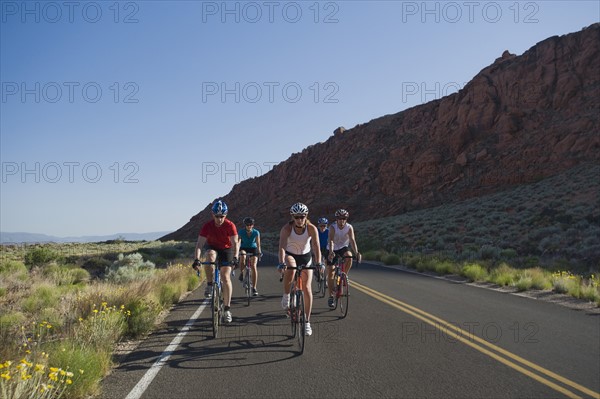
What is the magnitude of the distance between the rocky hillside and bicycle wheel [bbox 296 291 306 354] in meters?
56.8

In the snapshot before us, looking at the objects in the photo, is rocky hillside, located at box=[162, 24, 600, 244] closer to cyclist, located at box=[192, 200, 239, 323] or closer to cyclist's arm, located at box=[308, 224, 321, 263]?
cyclist's arm, located at box=[308, 224, 321, 263]

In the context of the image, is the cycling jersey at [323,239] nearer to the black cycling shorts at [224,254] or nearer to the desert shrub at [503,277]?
the black cycling shorts at [224,254]

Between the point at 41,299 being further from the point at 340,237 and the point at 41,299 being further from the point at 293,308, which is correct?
the point at 293,308

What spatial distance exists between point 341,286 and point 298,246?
299 cm

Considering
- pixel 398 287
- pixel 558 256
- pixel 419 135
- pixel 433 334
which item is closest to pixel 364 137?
pixel 419 135

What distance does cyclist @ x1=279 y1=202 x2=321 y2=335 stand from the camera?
25.1 feet

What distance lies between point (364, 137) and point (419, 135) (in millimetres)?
17575

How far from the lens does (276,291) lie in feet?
48.0

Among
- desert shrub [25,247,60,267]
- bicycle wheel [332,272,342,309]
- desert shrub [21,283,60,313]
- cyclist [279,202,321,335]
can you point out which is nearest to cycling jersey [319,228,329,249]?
bicycle wheel [332,272,342,309]

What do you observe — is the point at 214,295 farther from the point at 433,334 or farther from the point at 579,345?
→ the point at 579,345

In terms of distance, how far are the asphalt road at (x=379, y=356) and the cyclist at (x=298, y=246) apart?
85 centimetres

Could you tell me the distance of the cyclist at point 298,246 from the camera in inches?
301

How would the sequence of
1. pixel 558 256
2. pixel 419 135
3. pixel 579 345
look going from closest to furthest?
pixel 579 345, pixel 558 256, pixel 419 135

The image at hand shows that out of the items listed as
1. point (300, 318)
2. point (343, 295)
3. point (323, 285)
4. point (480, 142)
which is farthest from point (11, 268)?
point (480, 142)
